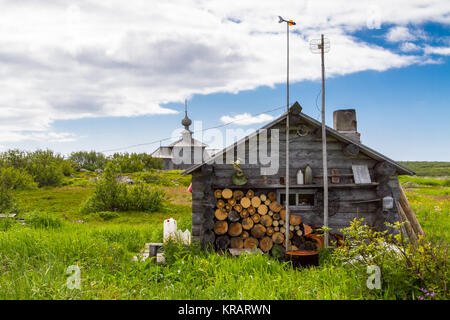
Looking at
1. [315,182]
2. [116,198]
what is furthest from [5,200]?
[315,182]

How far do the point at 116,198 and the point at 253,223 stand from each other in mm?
10934

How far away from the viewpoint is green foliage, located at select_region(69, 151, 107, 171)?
43906mm

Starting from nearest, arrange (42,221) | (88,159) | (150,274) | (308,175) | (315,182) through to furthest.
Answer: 1. (150,274)
2. (308,175)
3. (315,182)
4. (42,221)
5. (88,159)

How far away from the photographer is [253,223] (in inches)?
340

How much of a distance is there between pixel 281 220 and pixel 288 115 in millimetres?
2463

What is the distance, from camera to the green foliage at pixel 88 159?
43.9m

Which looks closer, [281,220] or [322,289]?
[322,289]

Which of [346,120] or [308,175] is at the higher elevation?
[346,120]

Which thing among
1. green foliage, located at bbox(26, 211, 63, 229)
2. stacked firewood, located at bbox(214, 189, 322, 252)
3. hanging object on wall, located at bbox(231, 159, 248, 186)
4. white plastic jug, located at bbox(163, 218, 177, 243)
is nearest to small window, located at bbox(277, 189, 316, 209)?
stacked firewood, located at bbox(214, 189, 322, 252)

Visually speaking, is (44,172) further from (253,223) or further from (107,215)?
(253,223)

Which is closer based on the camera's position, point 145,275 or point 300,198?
point 145,275
